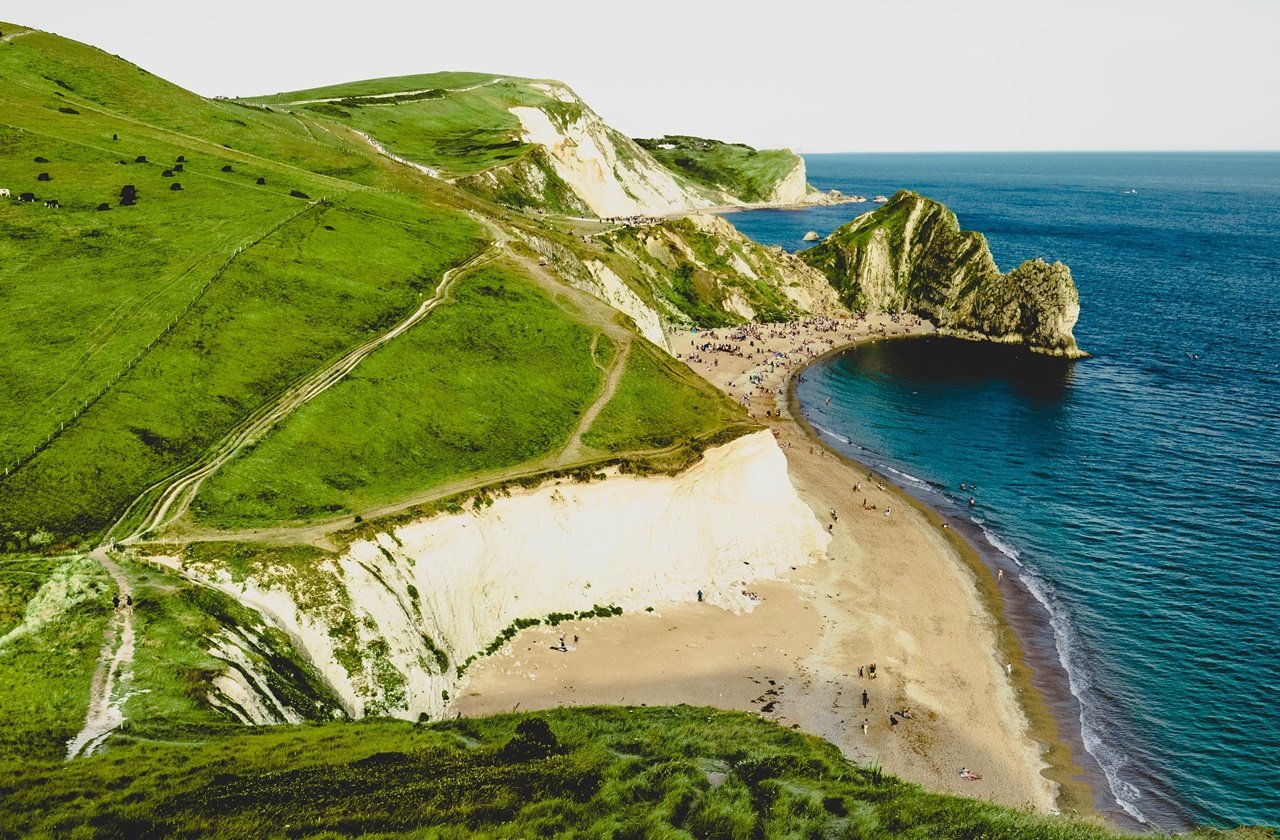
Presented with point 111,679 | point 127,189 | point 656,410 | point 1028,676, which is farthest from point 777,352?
point 111,679

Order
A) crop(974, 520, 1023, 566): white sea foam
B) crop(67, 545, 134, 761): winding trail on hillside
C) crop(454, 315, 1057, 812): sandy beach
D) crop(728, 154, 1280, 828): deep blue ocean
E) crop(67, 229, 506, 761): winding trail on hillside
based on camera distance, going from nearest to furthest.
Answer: crop(67, 545, 134, 761): winding trail on hillside, crop(67, 229, 506, 761): winding trail on hillside, crop(454, 315, 1057, 812): sandy beach, crop(728, 154, 1280, 828): deep blue ocean, crop(974, 520, 1023, 566): white sea foam

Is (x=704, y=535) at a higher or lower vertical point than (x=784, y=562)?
higher

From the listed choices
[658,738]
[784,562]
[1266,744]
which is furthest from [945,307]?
[658,738]

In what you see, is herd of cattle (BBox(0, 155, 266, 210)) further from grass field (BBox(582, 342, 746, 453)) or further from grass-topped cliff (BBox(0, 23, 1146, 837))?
grass field (BBox(582, 342, 746, 453))

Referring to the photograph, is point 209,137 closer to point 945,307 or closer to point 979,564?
point 979,564

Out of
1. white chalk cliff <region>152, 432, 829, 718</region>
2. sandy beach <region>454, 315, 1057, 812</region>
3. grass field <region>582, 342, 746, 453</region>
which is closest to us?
white chalk cliff <region>152, 432, 829, 718</region>

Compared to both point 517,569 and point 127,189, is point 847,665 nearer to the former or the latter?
point 517,569

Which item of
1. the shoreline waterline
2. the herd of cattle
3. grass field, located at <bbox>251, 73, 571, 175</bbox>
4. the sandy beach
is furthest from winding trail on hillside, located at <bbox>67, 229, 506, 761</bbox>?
grass field, located at <bbox>251, 73, 571, 175</bbox>
